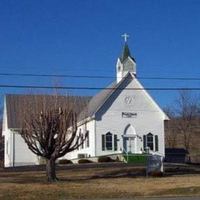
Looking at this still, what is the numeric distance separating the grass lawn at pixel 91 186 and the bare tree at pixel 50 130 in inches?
63.3

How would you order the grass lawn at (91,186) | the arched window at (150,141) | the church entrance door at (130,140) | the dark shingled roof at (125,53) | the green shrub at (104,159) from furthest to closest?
the dark shingled roof at (125,53), the arched window at (150,141), the church entrance door at (130,140), the green shrub at (104,159), the grass lawn at (91,186)

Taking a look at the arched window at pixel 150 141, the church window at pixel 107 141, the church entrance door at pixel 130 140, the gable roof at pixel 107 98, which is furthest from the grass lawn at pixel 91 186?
the arched window at pixel 150 141

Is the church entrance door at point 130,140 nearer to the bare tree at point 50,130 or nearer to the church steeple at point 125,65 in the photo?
the church steeple at point 125,65

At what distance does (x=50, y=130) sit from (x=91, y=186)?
5.36 metres

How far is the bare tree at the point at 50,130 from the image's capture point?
32844mm

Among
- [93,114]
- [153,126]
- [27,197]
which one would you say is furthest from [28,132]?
[153,126]

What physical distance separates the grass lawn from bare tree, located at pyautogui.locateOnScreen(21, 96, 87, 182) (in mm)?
1608

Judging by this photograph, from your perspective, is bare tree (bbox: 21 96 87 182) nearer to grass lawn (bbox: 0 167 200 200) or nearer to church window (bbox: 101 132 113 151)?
grass lawn (bbox: 0 167 200 200)

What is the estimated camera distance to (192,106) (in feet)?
295

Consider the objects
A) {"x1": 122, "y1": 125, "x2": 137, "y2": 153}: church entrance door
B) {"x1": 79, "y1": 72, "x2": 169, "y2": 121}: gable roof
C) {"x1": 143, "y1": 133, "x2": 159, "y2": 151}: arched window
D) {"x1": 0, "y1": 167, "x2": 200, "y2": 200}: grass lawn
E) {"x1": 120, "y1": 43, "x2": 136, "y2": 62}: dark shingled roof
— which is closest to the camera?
{"x1": 0, "y1": 167, "x2": 200, "y2": 200}: grass lawn

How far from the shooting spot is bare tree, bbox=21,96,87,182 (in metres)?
32.8

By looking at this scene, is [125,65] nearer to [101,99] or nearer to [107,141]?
[101,99]

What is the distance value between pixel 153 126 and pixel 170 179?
75.1ft

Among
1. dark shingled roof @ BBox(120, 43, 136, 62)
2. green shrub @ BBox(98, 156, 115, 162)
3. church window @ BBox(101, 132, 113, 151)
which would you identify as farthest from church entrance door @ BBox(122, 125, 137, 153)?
dark shingled roof @ BBox(120, 43, 136, 62)
